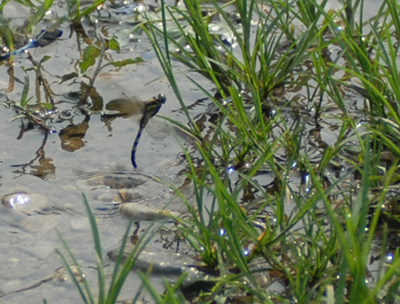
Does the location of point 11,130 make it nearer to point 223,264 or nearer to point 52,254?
point 52,254

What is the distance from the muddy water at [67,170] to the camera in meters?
1.83

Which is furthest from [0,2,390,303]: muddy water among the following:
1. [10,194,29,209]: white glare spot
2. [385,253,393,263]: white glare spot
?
[385,253,393,263]: white glare spot

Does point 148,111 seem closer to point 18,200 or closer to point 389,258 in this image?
point 18,200

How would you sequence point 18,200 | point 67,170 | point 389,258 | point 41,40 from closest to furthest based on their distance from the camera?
point 389,258
point 18,200
point 67,170
point 41,40

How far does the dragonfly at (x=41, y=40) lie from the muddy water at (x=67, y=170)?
0.04 m

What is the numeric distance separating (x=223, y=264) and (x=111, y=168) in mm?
695

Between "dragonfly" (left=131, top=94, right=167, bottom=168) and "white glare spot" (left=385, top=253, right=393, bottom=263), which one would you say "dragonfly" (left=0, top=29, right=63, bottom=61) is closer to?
"dragonfly" (left=131, top=94, right=167, bottom=168)

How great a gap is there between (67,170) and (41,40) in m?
1.01

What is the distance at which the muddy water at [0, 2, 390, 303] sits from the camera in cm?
183

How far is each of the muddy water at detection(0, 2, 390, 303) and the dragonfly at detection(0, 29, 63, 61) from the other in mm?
42

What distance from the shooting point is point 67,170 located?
2283mm

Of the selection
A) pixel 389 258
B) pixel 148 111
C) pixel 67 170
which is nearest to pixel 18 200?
pixel 67 170

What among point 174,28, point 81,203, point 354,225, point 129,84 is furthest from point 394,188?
point 174,28

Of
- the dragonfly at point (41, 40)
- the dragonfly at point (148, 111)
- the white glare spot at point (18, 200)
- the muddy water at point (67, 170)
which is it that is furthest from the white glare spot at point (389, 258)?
the dragonfly at point (41, 40)
